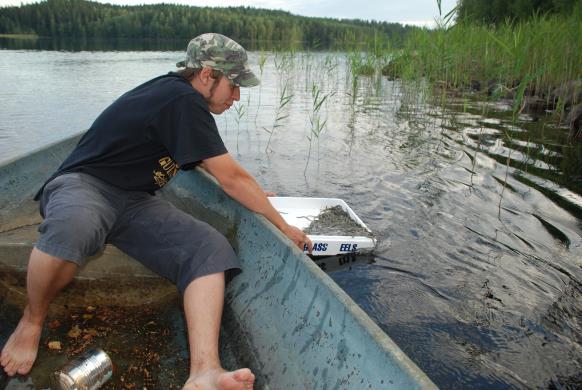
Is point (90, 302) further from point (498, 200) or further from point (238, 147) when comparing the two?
point (238, 147)

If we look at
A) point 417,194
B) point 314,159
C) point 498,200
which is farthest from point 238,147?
point 498,200

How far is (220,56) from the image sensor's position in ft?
6.51

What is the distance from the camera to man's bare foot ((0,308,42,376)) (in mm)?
1721

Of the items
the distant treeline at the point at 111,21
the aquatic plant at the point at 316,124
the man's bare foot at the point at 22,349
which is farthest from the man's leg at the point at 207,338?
the distant treeline at the point at 111,21

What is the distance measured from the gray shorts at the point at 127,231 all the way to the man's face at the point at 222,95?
531 millimetres

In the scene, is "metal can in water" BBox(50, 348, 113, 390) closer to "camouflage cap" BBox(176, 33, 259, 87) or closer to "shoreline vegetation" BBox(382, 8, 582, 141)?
"camouflage cap" BBox(176, 33, 259, 87)

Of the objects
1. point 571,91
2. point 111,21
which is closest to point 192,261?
point 571,91

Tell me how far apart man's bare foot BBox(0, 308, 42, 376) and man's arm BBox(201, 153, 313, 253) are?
93 centimetres

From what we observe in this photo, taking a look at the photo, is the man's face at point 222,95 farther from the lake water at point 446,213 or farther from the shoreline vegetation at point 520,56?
the shoreline vegetation at point 520,56

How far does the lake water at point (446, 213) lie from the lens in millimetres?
2529

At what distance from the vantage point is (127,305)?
2273 mm

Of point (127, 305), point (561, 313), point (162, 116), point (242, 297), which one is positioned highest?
point (162, 116)

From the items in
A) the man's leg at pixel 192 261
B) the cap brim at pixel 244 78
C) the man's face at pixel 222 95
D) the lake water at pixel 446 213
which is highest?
the cap brim at pixel 244 78

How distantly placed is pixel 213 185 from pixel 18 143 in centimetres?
530
